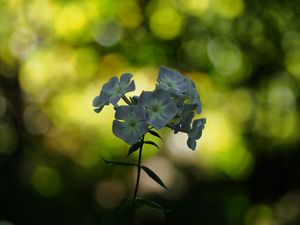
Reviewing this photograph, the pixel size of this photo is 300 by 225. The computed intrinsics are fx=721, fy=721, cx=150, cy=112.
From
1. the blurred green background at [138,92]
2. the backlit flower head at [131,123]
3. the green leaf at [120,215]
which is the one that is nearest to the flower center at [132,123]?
the backlit flower head at [131,123]

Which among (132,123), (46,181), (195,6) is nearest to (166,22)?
(195,6)

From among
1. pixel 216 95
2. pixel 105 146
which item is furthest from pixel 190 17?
pixel 105 146

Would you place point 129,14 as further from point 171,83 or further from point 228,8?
point 171,83

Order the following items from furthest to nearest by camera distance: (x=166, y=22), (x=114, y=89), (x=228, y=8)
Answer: (x=166, y=22) < (x=228, y=8) < (x=114, y=89)

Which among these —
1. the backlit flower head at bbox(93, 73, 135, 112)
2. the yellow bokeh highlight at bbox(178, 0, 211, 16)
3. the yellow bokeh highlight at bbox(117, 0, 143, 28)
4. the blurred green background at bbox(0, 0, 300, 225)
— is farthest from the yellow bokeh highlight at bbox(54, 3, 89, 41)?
the backlit flower head at bbox(93, 73, 135, 112)

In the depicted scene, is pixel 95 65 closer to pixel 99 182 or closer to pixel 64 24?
pixel 64 24

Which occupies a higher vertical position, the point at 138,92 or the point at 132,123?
the point at 132,123

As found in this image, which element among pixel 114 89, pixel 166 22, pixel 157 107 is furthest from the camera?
pixel 166 22
